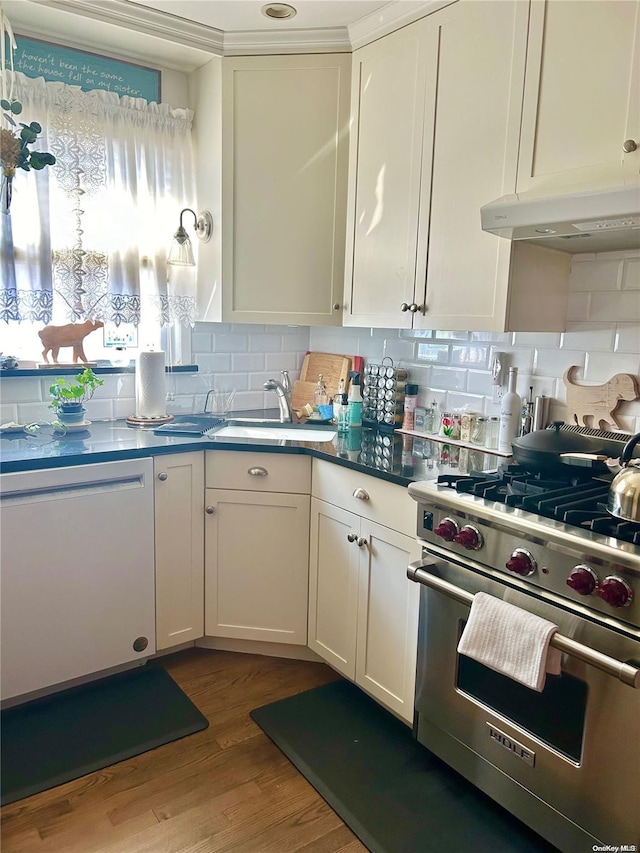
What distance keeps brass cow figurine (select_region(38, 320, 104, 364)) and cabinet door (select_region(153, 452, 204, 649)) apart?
69 cm

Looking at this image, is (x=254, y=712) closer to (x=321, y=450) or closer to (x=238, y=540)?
(x=238, y=540)

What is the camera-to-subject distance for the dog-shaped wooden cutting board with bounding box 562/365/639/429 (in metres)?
1.99

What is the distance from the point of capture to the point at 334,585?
2371 mm

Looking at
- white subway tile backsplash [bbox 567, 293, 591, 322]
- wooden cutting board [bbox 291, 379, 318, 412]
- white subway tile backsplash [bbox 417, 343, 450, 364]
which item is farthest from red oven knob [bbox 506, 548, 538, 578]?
wooden cutting board [bbox 291, 379, 318, 412]

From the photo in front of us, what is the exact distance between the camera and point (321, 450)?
235 centimetres

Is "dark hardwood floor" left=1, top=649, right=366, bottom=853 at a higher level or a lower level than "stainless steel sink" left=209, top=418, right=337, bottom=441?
lower

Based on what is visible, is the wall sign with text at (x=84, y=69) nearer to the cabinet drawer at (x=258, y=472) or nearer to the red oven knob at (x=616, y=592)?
the cabinet drawer at (x=258, y=472)

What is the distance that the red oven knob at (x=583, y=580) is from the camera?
4.75 ft

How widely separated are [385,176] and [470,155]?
0.42 metres

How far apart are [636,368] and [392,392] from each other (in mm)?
999

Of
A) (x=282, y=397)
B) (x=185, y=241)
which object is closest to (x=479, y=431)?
(x=282, y=397)

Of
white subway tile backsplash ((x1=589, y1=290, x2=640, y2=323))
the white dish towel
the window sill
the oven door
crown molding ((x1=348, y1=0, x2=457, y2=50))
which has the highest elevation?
crown molding ((x1=348, y1=0, x2=457, y2=50))

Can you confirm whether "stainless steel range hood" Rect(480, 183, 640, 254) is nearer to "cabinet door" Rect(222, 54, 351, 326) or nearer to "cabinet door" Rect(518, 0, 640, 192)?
"cabinet door" Rect(518, 0, 640, 192)

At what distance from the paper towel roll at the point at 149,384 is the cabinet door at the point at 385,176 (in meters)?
0.84
